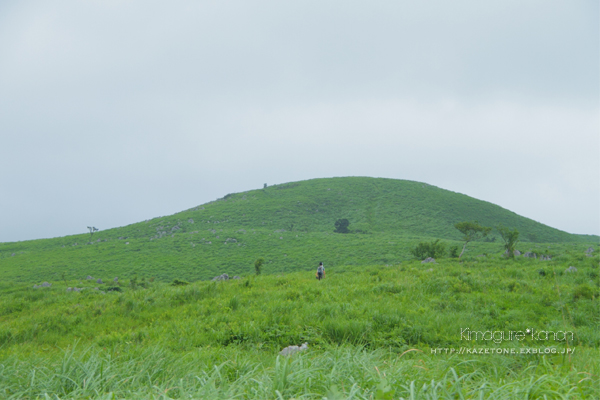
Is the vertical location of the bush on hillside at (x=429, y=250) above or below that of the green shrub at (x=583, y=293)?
below

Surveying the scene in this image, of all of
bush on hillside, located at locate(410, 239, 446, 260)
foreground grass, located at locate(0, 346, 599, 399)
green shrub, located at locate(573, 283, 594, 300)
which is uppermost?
foreground grass, located at locate(0, 346, 599, 399)

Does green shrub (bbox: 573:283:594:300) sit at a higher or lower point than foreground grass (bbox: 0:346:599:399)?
lower

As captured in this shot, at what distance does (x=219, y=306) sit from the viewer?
9703 mm

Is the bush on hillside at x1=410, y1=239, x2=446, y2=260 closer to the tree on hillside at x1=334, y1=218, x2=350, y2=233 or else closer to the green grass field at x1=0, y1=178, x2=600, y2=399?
the green grass field at x1=0, y1=178, x2=600, y2=399

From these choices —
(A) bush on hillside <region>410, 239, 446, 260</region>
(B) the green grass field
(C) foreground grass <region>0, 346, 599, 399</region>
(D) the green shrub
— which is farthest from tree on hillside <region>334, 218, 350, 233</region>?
(C) foreground grass <region>0, 346, 599, 399</region>

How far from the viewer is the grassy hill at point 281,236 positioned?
4181cm

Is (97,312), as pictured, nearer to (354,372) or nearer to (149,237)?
(354,372)

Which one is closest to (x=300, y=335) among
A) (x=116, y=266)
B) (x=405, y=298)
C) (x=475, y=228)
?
(x=405, y=298)

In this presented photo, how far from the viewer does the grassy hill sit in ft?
137

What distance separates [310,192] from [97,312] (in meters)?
84.0

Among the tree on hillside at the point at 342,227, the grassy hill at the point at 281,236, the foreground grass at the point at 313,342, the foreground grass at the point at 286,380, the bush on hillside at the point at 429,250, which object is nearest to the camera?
the foreground grass at the point at 286,380

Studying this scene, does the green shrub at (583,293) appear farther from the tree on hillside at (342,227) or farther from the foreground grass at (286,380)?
the tree on hillside at (342,227)

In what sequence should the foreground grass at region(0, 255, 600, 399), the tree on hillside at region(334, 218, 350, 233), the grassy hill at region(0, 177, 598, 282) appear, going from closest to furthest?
the foreground grass at region(0, 255, 600, 399)
the grassy hill at region(0, 177, 598, 282)
the tree on hillside at region(334, 218, 350, 233)

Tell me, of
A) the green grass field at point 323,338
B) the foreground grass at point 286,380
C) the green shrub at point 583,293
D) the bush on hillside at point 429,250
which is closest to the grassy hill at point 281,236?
the bush on hillside at point 429,250
